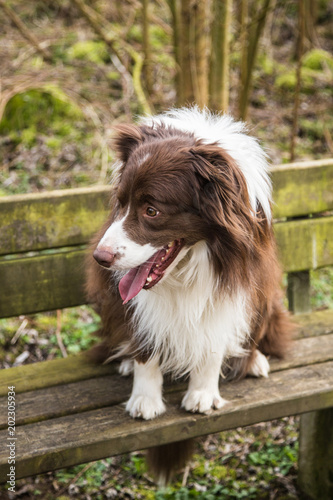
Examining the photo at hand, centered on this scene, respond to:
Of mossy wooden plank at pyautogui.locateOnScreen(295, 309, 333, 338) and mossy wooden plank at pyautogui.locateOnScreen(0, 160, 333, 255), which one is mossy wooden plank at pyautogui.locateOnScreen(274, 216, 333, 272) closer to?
mossy wooden plank at pyautogui.locateOnScreen(0, 160, 333, 255)

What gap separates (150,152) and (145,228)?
0.88ft

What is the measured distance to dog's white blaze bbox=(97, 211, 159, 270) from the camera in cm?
176

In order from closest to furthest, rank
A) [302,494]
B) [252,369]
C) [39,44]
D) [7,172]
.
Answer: [252,369] < [302,494] < [7,172] < [39,44]

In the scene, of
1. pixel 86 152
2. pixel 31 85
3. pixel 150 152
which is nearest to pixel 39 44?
pixel 31 85

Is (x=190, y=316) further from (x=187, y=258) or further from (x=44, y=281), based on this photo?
(x=44, y=281)

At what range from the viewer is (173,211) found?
181 cm

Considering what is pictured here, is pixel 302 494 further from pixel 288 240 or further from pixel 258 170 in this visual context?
pixel 258 170

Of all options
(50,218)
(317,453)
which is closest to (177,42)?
(50,218)

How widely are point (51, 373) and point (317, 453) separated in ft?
4.78

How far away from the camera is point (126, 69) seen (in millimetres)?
5273

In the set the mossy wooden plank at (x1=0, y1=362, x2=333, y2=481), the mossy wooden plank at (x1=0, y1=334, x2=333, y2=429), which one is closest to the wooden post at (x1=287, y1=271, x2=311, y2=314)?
the mossy wooden plank at (x1=0, y1=334, x2=333, y2=429)

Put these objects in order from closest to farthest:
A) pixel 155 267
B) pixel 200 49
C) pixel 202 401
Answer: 1. pixel 155 267
2. pixel 202 401
3. pixel 200 49

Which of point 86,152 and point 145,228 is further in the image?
point 86,152

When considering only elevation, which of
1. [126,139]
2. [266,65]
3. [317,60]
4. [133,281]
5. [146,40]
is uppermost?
[317,60]
